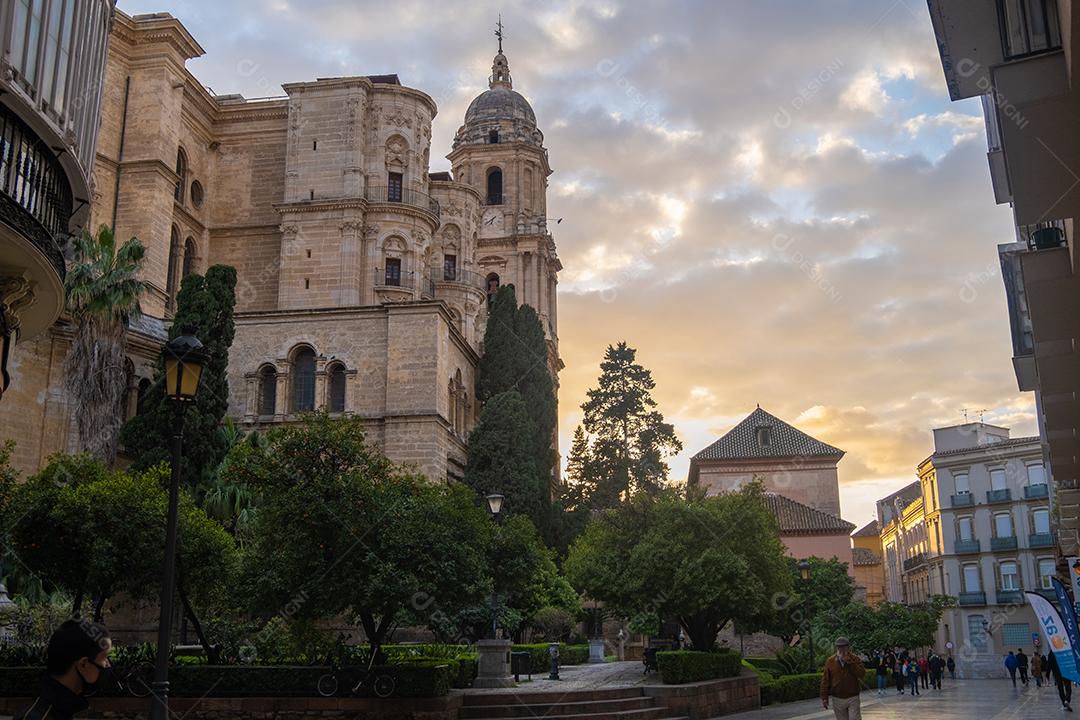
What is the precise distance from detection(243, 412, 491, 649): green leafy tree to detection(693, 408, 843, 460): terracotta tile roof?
1566 inches

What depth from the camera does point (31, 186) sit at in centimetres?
1137

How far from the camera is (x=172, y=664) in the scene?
16781 millimetres

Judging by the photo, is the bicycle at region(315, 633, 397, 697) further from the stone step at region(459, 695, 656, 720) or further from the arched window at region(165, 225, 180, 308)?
the arched window at region(165, 225, 180, 308)

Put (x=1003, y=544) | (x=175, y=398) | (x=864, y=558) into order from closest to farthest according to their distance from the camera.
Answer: (x=175, y=398), (x=1003, y=544), (x=864, y=558)

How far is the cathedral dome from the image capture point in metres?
62.2

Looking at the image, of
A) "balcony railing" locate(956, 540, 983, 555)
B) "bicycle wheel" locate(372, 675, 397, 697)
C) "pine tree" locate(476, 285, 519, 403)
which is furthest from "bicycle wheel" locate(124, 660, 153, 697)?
"balcony railing" locate(956, 540, 983, 555)

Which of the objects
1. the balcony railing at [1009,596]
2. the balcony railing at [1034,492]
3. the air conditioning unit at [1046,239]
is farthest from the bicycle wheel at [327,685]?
the balcony railing at [1034,492]

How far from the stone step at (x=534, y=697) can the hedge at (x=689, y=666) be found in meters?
1.84

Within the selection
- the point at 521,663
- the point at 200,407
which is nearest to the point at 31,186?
the point at 521,663

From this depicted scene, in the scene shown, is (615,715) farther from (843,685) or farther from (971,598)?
(971,598)

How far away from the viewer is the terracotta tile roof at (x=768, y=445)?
5475 cm

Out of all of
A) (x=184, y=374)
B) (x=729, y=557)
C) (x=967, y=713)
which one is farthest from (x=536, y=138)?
(x=184, y=374)

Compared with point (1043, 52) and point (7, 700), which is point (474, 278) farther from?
point (1043, 52)

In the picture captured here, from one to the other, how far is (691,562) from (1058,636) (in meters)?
8.79
